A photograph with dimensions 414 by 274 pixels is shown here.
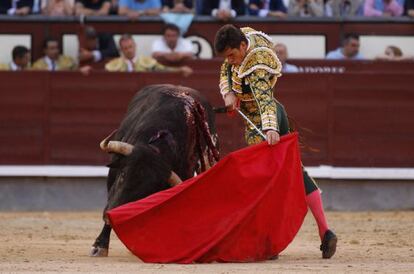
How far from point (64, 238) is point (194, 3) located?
3.16m

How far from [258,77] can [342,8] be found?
4710 mm

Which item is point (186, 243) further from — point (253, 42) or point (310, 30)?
point (310, 30)

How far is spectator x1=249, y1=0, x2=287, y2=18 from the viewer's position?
35.4ft

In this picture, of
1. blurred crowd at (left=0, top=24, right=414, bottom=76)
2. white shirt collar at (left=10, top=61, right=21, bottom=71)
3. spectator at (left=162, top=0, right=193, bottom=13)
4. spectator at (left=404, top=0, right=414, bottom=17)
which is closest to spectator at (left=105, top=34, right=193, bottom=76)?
blurred crowd at (left=0, top=24, right=414, bottom=76)

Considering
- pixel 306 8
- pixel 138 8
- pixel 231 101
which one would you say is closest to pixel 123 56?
pixel 138 8

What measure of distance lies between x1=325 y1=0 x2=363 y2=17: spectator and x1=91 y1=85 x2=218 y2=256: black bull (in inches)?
141

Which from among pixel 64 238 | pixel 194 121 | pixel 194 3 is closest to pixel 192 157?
pixel 194 121

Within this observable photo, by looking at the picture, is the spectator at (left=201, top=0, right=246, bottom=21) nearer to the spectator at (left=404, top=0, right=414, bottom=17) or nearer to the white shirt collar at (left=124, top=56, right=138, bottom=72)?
the white shirt collar at (left=124, top=56, right=138, bottom=72)

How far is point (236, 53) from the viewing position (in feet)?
20.9

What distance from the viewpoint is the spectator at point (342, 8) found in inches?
430

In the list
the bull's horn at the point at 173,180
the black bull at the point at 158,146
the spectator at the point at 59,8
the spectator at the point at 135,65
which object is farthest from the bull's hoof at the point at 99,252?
the spectator at the point at 59,8

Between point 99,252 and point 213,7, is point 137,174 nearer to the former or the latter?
point 99,252

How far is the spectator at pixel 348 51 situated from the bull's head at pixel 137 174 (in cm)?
425

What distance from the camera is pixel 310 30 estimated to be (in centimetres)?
1082
